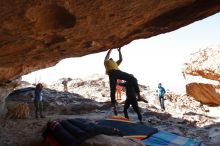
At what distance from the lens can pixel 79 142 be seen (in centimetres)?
567

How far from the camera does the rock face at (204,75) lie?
1956 cm

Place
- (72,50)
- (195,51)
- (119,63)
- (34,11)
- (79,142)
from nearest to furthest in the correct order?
(79,142) → (34,11) → (72,50) → (119,63) → (195,51)

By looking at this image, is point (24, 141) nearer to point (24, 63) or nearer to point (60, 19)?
point (24, 63)

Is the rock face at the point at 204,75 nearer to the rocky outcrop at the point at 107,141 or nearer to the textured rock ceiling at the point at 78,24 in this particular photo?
the textured rock ceiling at the point at 78,24

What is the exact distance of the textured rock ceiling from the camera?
6422 mm

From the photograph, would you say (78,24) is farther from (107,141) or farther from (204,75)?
(204,75)

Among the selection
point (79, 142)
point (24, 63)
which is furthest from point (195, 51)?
point (79, 142)

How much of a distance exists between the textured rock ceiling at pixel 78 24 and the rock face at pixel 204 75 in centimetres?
1097

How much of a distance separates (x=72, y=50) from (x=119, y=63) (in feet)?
6.14

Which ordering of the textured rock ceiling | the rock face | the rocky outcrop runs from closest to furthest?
the rocky outcrop
the textured rock ceiling
the rock face

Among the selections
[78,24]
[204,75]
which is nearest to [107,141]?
[78,24]

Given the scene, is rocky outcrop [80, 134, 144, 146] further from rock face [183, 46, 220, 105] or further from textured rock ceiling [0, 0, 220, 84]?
rock face [183, 46, 220, 105]

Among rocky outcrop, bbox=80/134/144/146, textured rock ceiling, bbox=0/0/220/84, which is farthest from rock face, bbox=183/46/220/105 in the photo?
rocky outcrop, bbox=80/134/144/146

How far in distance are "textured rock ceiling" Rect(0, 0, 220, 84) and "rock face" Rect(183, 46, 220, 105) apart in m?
11.0
